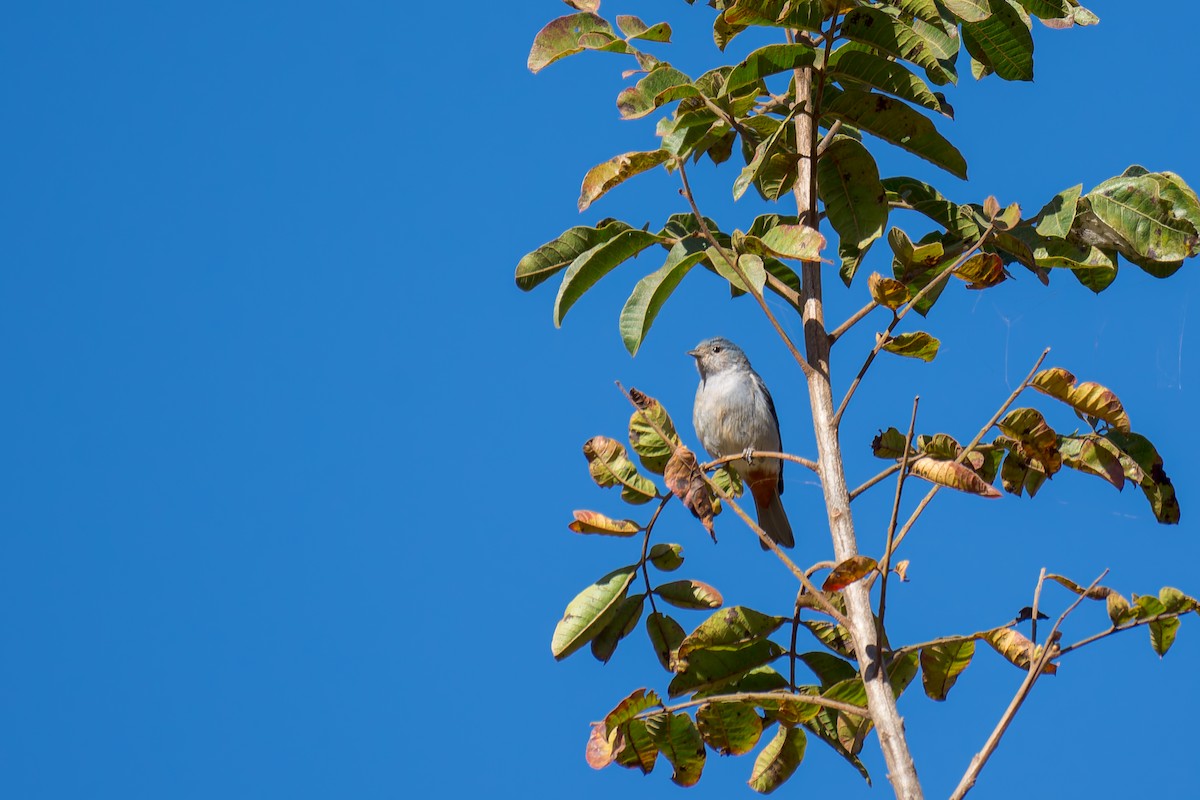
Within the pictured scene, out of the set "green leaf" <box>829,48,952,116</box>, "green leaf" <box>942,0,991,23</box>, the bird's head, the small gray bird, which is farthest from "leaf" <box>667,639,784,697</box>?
the bird's head

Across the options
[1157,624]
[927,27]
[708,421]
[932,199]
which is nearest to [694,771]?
[1157,624]

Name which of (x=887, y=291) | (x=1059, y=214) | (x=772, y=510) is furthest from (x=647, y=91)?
(x=772, y=510)

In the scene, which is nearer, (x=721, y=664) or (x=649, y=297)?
(x=721, y=664)

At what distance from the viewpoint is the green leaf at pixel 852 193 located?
3697 mm

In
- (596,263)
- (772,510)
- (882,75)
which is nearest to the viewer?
(882,75)

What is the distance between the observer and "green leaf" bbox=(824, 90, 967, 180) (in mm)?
3555

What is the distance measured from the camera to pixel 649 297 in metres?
3.68

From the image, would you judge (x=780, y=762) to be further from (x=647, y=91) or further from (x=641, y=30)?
(x=641, y=30)

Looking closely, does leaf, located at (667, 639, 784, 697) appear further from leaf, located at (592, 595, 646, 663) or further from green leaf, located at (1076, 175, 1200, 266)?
green leaf, located at (1076, 175, 1200, 266)

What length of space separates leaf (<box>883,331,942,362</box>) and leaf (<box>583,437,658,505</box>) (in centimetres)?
79

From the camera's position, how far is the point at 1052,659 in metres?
2.96

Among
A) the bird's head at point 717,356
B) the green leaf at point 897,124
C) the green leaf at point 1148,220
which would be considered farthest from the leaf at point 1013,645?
the bird's head at point 717,356

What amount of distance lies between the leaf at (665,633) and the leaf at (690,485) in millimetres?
591

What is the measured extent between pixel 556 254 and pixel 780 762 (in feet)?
5.56
